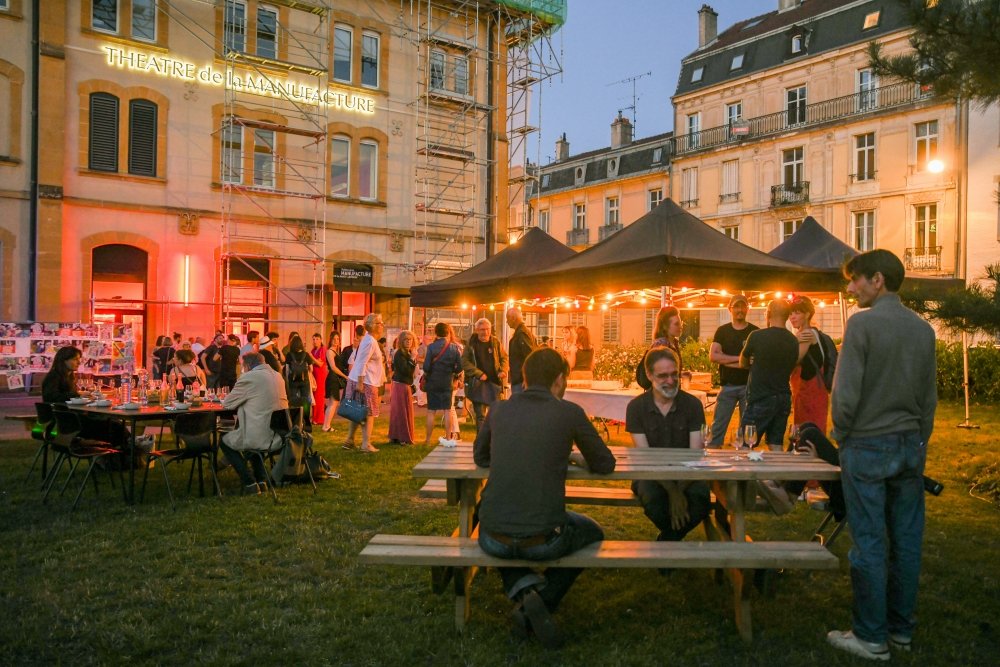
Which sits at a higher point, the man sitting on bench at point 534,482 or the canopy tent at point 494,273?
the canopy tent at point 494,273

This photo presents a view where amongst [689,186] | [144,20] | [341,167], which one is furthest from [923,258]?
[144,20]

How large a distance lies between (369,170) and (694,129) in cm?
2179

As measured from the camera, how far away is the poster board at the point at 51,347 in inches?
617

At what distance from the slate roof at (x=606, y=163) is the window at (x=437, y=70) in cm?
1954

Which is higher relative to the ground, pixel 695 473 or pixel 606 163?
pixel 606 163

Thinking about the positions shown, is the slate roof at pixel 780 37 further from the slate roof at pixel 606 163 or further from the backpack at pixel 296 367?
the backpack at pixel 296 367

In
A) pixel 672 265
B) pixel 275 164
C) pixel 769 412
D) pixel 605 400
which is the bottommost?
pixel 605 400

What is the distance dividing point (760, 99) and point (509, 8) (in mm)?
16188

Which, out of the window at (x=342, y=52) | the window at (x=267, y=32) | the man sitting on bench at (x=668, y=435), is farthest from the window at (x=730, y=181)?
the man sitting on bench at (x=668, y=435)

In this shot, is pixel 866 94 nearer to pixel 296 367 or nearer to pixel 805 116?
pixel 805 116

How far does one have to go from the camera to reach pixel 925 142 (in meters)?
29.9

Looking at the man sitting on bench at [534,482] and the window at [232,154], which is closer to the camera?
the man sitting on bench at [534,482]

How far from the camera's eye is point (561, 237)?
1874 inches

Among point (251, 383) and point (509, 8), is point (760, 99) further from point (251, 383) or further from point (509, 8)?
point (251, 383)
